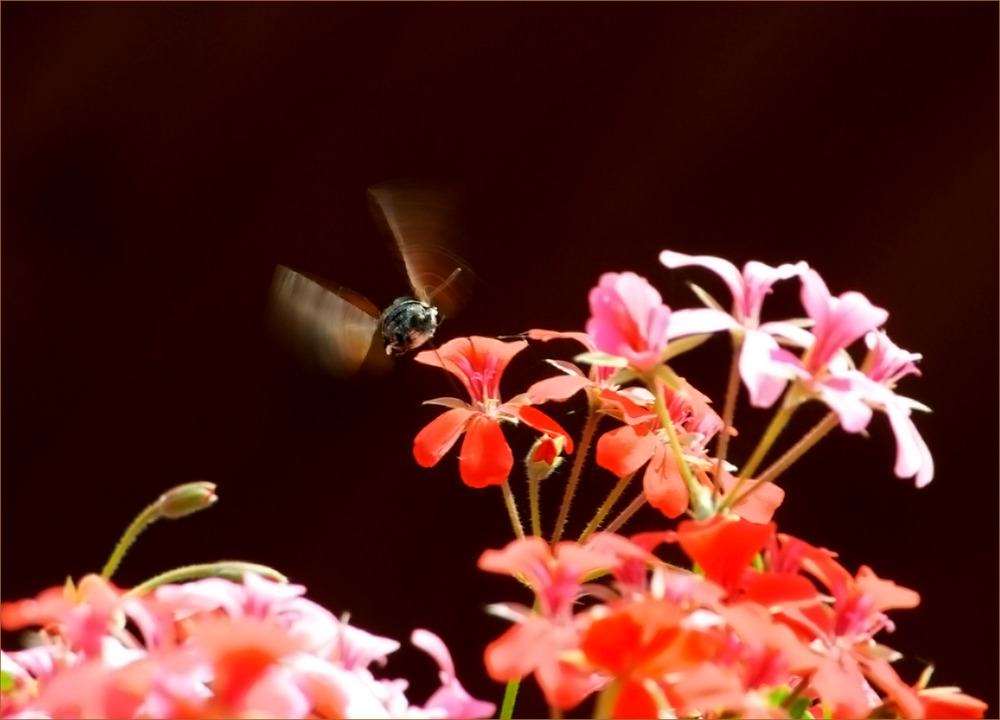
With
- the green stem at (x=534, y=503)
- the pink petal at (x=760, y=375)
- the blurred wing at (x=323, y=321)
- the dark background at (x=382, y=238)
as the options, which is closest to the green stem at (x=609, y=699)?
the pink petal at (x=760, y=375)

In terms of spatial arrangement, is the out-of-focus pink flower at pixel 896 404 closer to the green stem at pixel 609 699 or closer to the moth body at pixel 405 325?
the green stem at pixel 609 699

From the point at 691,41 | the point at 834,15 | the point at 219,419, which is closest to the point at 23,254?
the point at 219,419

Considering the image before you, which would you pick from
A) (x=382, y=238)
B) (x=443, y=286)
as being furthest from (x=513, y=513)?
(x=382, y=238)

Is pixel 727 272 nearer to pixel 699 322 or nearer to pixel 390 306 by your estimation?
pixel 699 322

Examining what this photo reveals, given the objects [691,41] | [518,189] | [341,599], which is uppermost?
[691,41]

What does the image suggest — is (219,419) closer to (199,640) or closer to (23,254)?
(23,254)

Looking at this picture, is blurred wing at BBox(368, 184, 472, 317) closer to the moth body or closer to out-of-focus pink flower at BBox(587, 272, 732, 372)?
the moth body

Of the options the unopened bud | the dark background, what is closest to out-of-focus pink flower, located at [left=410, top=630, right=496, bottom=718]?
the unopened bud
